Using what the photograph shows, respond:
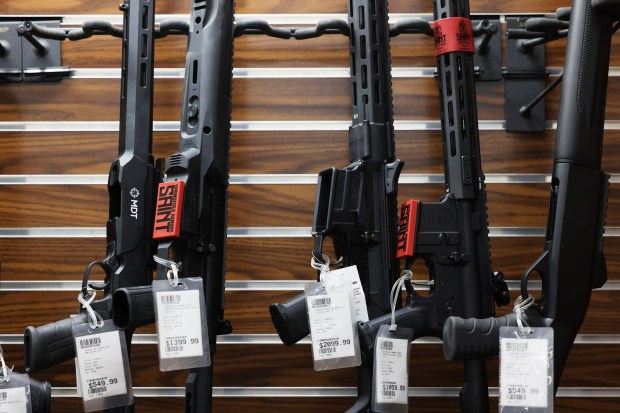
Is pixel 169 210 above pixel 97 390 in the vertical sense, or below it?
above

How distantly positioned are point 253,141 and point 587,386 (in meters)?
1.28

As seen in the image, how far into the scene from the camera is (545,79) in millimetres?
2439

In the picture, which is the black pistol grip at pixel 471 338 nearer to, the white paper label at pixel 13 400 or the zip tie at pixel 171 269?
the zip tie at pixel 171 269

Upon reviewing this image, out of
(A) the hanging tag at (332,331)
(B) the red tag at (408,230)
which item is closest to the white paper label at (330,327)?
(A) the hanging tag at (332,331)

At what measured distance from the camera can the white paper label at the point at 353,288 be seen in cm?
194

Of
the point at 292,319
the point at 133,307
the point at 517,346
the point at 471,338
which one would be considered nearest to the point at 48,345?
the point at 133,307

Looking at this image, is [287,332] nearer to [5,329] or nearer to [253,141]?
[253,141]

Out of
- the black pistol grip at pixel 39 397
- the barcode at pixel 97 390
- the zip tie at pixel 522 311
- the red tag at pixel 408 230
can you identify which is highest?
the red tag at pixel 408 230

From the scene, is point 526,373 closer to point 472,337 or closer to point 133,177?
point 472,337

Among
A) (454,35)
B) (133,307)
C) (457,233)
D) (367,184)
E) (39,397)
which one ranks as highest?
(454,35)

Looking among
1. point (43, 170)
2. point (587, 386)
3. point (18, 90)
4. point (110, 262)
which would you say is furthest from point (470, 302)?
point (18, 90)

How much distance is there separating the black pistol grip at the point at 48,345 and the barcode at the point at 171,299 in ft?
0.81

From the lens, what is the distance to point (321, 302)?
6.22 ft

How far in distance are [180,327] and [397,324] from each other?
0.55 m
